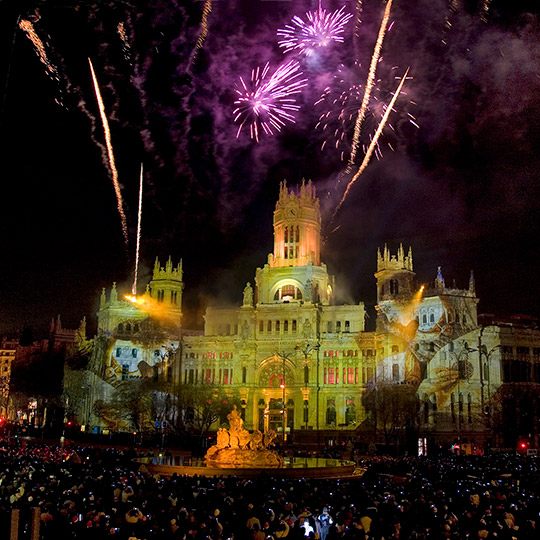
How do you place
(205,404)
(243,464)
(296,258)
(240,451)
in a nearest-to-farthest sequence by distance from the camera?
1. (243,464)
2. (240,451)
3. (205,404)
4. (296,258)

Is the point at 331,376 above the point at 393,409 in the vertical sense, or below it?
above

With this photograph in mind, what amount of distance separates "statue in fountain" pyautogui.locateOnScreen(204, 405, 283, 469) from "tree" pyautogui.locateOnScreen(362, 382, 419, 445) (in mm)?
36070

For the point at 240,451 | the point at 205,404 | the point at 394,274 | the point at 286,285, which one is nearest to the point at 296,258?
the point at 286,285

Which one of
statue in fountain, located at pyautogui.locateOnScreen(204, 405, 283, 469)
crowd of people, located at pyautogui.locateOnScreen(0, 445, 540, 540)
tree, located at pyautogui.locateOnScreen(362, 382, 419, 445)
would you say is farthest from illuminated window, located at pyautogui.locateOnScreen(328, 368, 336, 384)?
crowd of people, located at pyautogui.locateOnScreen(0, 445, 540, 540)

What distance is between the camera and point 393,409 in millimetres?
75375

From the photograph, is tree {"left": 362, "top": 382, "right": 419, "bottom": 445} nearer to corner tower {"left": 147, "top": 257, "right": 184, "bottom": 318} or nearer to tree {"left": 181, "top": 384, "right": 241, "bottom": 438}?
tree {"left": 181, "top": 384, "right": 241, "bottom": 438}

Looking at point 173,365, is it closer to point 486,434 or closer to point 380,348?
point 380,348

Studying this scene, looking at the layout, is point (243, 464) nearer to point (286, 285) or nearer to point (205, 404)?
point (205, 404)

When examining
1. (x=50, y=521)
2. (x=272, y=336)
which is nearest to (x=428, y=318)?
(x=272, y=336)

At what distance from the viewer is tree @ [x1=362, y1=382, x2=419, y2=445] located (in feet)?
249

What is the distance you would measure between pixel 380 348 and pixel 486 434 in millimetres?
18540

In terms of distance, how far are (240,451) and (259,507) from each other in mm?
21260

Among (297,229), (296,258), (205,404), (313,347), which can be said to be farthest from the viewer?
(297,229)

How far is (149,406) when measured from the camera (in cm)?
8581
